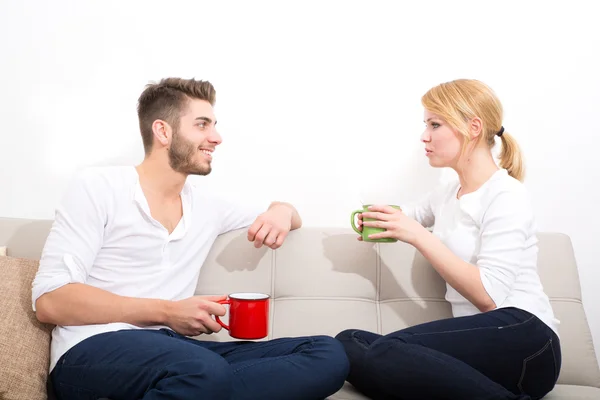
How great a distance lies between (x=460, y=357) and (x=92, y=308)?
917 millimetres

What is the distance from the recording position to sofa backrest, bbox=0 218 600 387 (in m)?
1.90

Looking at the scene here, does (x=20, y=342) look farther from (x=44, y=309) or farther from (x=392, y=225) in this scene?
(x=392, y=225)

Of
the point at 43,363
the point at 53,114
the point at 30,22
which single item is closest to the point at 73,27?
the point at 30,22

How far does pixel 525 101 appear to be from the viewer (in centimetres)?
230

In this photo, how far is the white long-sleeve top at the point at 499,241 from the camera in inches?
63.1

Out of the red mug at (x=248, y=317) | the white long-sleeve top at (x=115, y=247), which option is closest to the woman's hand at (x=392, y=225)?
the red mug at (x=248, y=317)

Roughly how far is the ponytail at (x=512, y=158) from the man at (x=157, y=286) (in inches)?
27.2

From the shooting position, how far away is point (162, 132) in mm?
1822

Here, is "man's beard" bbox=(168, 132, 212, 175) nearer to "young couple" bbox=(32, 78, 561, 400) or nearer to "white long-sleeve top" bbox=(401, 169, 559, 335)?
"young couple" bbox=(32, 78, 561, 400)

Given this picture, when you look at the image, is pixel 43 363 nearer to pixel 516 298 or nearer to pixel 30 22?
pixel 516 298

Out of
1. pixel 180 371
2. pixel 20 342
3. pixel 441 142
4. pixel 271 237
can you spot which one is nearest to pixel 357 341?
pixel 271 237

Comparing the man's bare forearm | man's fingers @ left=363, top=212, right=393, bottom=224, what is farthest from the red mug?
man's fingers @ left=363, top=212, right=393, bottom=224

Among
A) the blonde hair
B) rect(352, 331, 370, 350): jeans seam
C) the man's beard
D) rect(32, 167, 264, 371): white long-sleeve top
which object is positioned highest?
the blonde hair

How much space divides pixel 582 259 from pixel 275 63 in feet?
4.55
